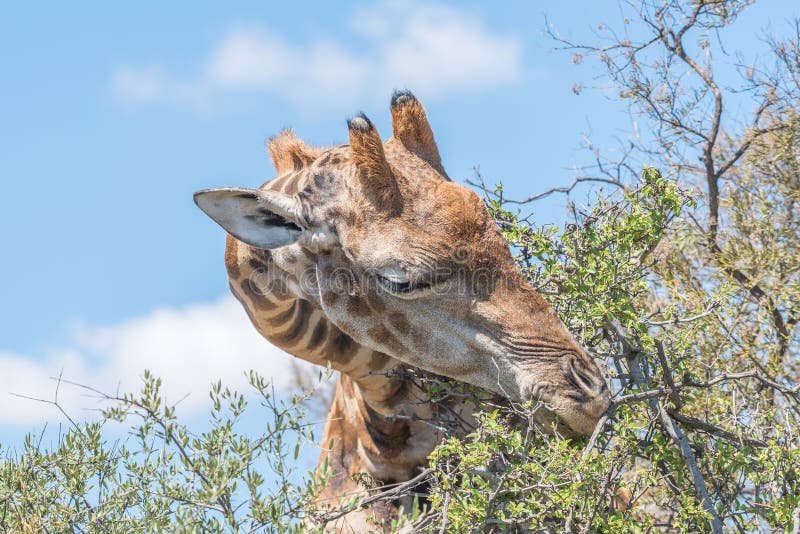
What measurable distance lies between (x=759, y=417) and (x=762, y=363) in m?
1.84

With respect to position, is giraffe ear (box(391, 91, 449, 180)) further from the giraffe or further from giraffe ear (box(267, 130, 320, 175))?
giraffe ear (box(267, 130, 320, 175))

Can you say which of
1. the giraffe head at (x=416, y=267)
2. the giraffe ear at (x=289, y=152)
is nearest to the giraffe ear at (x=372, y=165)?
the giraffe head at (x=416, y=267)

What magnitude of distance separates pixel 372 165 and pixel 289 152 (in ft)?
4.21

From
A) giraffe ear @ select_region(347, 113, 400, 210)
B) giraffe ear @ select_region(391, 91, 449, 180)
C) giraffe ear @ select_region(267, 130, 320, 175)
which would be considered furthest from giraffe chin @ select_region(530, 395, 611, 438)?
giraffe ear @ select_region(267, 130, 320, 175)

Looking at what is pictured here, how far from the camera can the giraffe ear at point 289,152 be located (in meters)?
5.91

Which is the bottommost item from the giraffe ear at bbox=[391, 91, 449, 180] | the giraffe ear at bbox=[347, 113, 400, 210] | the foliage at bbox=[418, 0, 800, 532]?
the foliage at bbox=[418, 0, 800, 532]

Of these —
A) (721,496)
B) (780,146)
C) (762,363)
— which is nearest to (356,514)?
(721,496)

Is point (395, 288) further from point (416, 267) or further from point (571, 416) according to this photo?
point (571, 416)

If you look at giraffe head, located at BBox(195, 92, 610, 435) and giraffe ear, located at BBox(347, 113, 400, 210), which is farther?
giraffe ear, located at BBox(347, 113, 400, 210)

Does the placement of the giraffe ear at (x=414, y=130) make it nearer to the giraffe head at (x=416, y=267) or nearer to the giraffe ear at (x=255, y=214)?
the giraffe head at (x=416, y=267)

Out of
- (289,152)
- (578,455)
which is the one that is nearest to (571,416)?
(578,455)

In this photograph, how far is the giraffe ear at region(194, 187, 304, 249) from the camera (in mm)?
5117

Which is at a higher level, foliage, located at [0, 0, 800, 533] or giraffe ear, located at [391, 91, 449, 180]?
giraffe ear, located at [391, 91, 449, 180]

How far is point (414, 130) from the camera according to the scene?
5.31 metres
